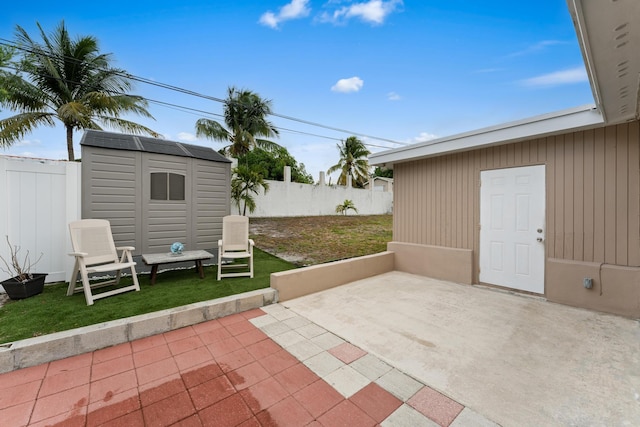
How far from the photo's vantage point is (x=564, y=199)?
3717mm

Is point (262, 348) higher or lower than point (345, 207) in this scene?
lower

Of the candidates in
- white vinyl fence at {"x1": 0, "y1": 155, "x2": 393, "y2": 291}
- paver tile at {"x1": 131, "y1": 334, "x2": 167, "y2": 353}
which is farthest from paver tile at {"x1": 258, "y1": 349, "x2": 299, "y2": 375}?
white vinyl fence at {"x1": 0, "y1": 155, "x2": 393, "y2": 291}

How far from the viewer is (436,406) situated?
5.74ft

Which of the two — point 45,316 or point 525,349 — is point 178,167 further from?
point 525,349

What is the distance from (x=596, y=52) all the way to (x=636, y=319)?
3331mm

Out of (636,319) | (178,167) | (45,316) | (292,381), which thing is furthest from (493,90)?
(45,316)

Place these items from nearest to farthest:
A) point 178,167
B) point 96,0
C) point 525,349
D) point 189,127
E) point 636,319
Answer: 1. point 525,349
2. point 636,319
3. point 178,167
4. point 96,0
5. point 189,127

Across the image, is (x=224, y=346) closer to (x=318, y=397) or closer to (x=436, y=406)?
(x=318, y=397)

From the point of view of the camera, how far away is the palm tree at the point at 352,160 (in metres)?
19.3

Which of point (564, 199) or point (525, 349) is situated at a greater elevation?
point (564, 199)

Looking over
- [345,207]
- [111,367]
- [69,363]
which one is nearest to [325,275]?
A: [111,367]

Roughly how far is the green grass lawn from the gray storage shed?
30.7 inches

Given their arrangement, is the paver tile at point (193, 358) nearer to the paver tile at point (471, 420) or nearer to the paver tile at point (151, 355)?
the paver tile at point (151, 355)

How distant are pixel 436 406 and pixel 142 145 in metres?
5.54
